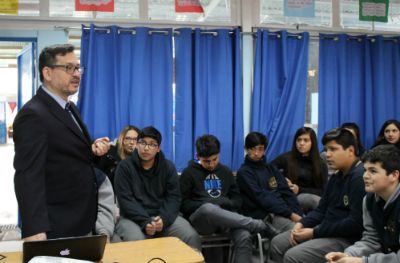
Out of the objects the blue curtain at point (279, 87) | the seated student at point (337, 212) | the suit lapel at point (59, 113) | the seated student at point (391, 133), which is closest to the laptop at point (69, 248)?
the suit lapel at point (59, 113)

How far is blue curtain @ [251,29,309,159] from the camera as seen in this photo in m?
4.28

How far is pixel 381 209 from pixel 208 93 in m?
2.26

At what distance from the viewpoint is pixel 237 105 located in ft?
13.8

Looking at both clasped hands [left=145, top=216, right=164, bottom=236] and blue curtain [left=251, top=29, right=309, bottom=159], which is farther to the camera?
blue curtain [left=251, top=29, right=309, bottom=159]

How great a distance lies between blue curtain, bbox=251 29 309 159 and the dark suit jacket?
8.67 ft

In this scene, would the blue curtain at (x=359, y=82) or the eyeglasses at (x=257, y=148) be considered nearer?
the eyeglasses at (x=257, y=148)

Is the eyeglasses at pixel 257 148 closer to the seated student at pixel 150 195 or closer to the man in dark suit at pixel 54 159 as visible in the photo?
the seated student at pixel 150 195

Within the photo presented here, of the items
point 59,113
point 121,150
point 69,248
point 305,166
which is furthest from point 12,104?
point 69,248

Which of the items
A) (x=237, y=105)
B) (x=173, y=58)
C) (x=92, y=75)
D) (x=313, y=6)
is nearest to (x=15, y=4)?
(x=92, y=75)

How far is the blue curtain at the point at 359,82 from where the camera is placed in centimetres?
447

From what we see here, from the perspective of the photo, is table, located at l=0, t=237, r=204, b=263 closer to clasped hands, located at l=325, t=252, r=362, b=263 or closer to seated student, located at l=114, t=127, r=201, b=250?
clasped hands, located at l=325, t=252, r=362, b=263

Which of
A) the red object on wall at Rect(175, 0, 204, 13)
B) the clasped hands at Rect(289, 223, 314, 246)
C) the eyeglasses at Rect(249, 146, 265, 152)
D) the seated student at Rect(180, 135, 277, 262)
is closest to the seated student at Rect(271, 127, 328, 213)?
the eyeglasses at Rect(249, 146, 265, 152)

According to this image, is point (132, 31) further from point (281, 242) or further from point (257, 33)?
point (281, 242)

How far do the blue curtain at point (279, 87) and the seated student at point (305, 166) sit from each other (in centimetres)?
34
